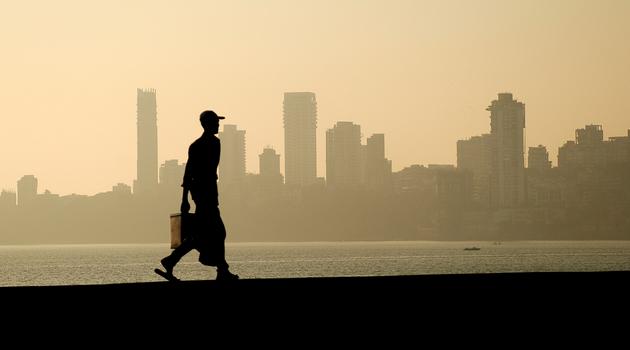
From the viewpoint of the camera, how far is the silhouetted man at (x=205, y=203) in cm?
1275

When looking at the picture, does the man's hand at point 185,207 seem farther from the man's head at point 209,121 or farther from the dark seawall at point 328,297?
the dark seawall at point 328,297

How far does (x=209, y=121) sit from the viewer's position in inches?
519

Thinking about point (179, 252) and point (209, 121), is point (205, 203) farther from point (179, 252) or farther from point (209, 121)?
point (209, 121)

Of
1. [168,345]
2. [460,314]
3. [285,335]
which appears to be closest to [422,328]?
[460,314]

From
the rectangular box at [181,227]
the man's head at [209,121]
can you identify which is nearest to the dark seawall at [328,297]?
the rectangular box at [181,227]

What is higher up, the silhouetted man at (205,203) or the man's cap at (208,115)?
the man's cap at (208,115)

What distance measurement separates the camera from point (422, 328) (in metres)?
8.70

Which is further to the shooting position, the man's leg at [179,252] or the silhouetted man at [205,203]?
the man's leg at [179,252]

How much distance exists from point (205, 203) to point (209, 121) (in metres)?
1.06

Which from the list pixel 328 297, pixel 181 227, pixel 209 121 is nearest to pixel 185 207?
pixel 181 227

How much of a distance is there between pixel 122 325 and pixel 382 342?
2.04m

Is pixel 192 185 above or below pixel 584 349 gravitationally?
above

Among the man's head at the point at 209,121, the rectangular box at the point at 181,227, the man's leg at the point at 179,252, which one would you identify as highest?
the man's head at the point at 209,121

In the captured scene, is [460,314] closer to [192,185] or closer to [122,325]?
[122,325]
